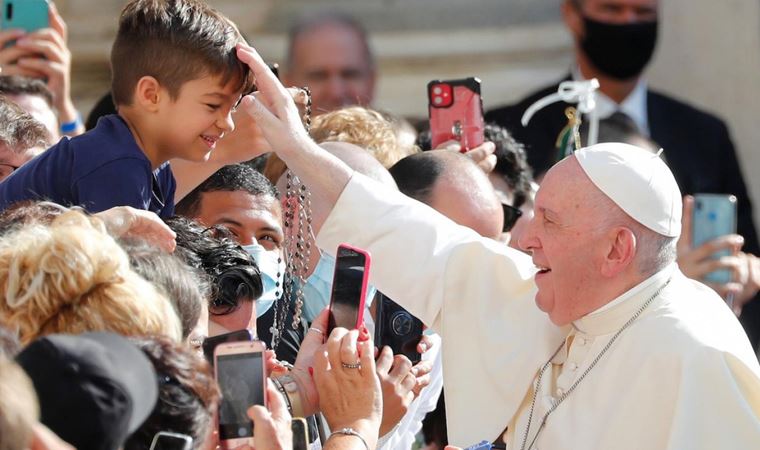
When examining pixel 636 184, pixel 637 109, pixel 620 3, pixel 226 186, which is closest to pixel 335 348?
pixel 636 184

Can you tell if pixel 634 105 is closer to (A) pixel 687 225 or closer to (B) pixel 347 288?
(A) pixel 687 225

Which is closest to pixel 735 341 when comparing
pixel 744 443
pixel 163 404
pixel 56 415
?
pixel 744 443

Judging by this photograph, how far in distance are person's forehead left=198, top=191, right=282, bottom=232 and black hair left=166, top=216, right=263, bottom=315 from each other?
49cm

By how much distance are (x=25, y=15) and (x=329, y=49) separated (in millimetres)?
2517

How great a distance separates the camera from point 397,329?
13.7 ft

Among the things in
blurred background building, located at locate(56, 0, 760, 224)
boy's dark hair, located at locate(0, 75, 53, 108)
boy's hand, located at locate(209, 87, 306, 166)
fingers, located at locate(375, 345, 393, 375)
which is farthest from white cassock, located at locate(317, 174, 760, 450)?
blurred background building, located at locate(56, 0, 760, 224)

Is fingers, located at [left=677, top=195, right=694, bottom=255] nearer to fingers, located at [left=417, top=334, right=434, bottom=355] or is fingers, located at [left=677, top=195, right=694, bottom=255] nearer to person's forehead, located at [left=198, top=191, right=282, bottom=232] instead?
fingers, located at [left=417, top=334, right=434, bottom=355]

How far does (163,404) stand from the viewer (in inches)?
105

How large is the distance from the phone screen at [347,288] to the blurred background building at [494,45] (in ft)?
18.7

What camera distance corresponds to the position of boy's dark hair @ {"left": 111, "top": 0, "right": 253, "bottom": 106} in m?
3.82

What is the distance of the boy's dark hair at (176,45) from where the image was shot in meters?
3.82

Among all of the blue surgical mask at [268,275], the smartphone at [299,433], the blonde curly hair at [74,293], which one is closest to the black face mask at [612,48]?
the blue surgical mask at [268,275]

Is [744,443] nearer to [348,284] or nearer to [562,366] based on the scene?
[562,366]

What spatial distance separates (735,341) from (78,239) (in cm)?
188
